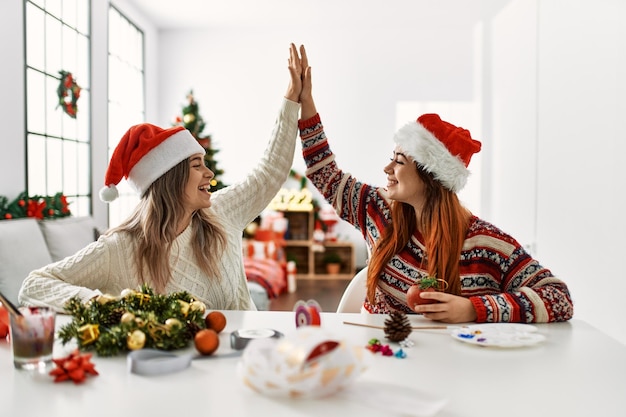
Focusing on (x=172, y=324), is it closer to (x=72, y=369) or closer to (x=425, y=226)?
(x=72, y=369)

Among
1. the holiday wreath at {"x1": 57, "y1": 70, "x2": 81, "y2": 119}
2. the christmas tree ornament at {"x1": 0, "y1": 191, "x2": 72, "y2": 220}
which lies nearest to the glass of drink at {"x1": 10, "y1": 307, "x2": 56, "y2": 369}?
the christmas tree ornament at {"x1": 0, "y1": 191, "x2": 72, "y2": 220}

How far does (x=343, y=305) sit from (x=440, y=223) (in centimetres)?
44

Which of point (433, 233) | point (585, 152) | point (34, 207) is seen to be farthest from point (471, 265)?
point (34, 207)

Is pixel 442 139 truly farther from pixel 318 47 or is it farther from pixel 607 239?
pixel 318 47

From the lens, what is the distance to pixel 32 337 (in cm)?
114

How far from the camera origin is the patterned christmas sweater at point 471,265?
1.57 meters

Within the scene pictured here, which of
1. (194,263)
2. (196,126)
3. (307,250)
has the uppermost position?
(196,126)

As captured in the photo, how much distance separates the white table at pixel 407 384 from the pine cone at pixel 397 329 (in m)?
0.02

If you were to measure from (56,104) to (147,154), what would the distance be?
3.34 meters

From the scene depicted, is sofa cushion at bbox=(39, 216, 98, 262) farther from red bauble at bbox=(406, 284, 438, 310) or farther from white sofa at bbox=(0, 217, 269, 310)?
red bauble at bbox=(406, 284, 438, 310)

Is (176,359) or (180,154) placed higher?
(180,154)

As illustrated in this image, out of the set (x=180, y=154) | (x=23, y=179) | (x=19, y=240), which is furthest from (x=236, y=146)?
(x=180, y=154)

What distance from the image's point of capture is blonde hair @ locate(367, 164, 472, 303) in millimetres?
1822

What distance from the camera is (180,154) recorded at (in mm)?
Answer: 2012
